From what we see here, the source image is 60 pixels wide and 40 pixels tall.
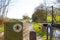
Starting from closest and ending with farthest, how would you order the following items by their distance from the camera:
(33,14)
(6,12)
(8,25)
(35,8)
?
(8,25) → (6,12) → (35,8) → (33,14)

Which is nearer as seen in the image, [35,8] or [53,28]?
[53,28]

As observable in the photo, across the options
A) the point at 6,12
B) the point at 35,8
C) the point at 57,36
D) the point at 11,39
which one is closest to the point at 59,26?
the point at 57,36

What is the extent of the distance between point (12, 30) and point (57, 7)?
569 cm

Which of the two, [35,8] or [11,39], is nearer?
[11,39]

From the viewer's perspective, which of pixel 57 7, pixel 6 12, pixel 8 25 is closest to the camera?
pixel 8 25

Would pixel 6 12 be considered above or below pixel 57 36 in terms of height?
above

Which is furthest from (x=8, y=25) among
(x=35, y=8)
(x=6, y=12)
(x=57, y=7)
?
(x=35, y=8)

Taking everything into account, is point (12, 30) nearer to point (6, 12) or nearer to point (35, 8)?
point (6, 12)

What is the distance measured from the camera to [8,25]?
4160 millimetres

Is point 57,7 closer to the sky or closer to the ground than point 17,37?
closer to the sky

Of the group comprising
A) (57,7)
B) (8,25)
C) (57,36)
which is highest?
(57,7)

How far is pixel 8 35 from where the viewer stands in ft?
13.8

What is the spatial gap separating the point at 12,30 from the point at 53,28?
97cm

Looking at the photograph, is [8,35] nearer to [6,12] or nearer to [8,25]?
[8,25]
